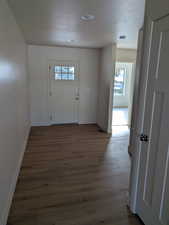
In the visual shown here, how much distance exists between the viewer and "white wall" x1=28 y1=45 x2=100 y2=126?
5117 mm

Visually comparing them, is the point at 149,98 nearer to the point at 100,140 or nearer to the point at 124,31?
the point at 124,31

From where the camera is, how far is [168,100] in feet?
4.69

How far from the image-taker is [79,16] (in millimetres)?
2479

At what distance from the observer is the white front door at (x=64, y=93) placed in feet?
17.6

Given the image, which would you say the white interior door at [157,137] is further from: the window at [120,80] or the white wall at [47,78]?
the window at [120,80]

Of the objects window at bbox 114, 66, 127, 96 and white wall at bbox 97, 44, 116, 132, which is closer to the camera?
white wall at bbox 97, 44, 116, 132

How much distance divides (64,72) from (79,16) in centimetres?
300

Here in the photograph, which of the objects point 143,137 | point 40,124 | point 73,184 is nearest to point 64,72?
point 40,124

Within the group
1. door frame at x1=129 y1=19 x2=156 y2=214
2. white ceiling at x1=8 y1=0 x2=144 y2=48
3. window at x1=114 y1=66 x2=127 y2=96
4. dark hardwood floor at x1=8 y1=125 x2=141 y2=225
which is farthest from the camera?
window at x1=114 y1=66 x2=127 y2=96

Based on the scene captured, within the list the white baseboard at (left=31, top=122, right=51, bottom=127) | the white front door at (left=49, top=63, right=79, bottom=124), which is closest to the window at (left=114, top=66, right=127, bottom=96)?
the white front door at (left=49, top=63, right=79, bottom=124)

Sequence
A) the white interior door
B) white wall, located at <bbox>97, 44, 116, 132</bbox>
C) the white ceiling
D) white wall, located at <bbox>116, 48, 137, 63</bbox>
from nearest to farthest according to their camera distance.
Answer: the white interior door < the white ceiling < white wall, located at <bbox>97, 44, 116, 132</bbox> < white wall, located at <bbox>116, 48, 137, 63</bbox>

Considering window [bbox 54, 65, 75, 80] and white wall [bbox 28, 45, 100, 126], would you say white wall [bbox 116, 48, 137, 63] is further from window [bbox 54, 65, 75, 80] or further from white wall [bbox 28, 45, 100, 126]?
window [bbox 54, 65, 75, 80]

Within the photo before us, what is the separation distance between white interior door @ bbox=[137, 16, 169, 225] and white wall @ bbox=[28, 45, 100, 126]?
3980 mm

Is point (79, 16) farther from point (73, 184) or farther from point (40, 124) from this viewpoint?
point (40, 124)
